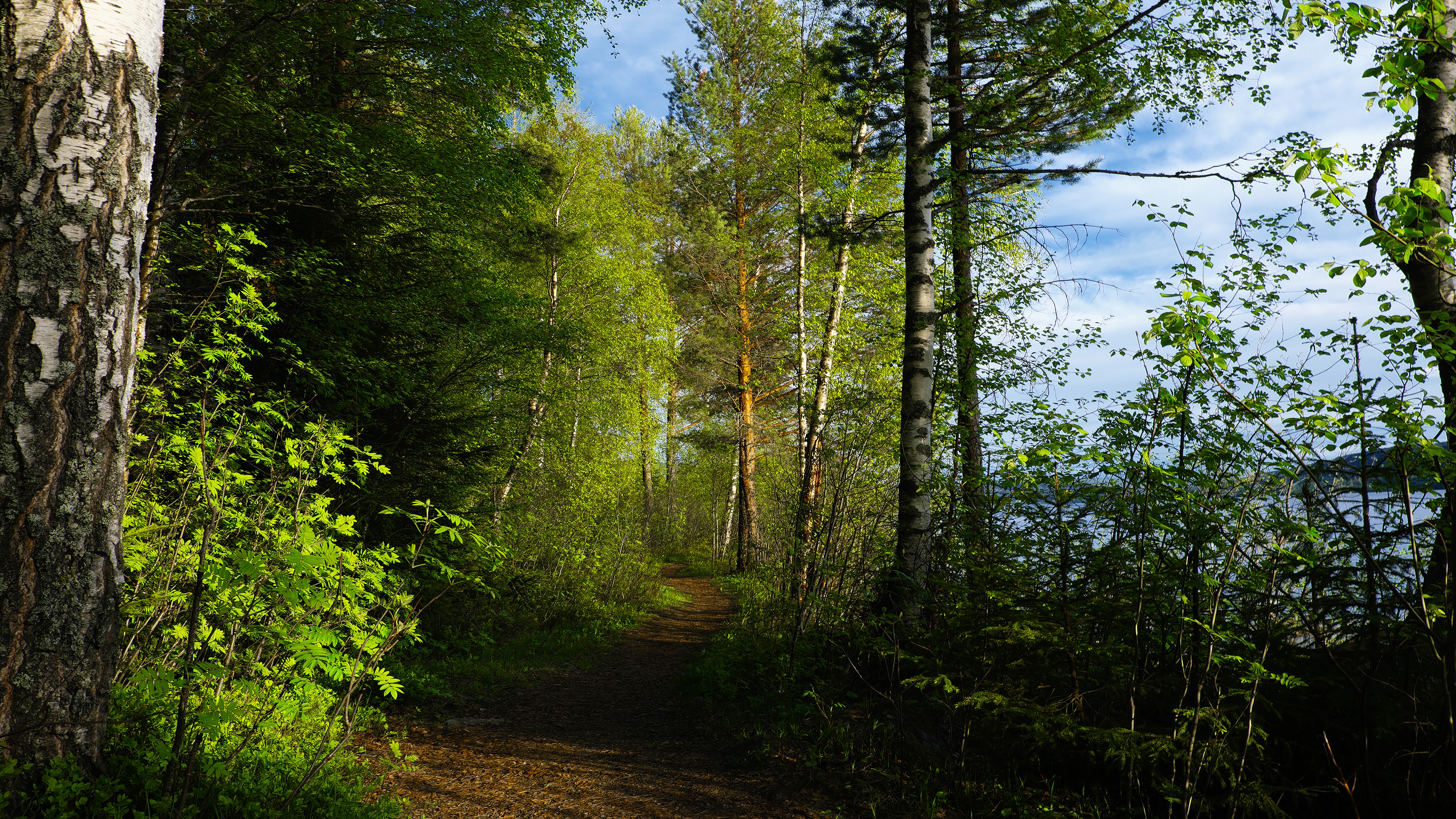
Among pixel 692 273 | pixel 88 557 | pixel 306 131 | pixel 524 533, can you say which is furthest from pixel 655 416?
pixel 88 557

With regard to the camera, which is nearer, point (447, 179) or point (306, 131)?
point (306, 131)

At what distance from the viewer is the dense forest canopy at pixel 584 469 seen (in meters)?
2.47

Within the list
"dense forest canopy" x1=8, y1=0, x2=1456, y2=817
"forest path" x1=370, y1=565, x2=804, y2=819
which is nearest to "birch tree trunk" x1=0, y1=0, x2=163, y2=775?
"dense forest canopy" x1=8, y1=0, x2=1456, y2=817

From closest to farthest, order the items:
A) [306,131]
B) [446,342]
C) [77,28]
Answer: [77,28]
[306,131]
[446,342]

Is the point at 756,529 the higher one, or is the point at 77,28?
the point at 77,28

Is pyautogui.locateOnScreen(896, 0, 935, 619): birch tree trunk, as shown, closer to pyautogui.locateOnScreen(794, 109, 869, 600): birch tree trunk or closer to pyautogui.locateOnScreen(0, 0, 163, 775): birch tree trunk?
pyautogui.locateOnScreen(794, 109, 869, 600): birch tree trunk

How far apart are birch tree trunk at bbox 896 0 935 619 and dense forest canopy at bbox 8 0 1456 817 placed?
39 millimetres

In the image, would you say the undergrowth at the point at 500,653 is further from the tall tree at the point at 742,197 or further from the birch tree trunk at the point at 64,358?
the tall tree at the point at 742,197

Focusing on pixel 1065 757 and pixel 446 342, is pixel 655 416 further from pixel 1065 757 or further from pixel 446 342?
pixel 1065 757

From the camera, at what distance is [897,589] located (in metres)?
5.04

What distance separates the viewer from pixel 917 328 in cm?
548

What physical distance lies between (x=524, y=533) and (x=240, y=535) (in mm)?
5168

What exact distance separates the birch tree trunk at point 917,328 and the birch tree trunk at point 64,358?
4.40 meters

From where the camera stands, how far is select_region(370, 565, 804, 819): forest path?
3.88 metres
